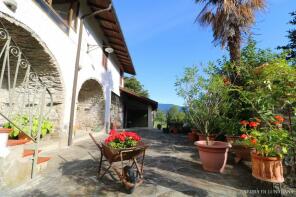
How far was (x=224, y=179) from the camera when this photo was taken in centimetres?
323

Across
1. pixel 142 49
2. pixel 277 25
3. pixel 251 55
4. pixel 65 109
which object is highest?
pixel 142 49

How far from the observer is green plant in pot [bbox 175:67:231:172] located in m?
3.62

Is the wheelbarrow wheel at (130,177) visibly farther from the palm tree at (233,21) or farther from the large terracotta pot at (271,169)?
the palm tree at (233,21)

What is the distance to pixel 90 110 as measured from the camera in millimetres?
9320

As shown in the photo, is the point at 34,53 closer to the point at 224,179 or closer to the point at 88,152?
the point at 88,152

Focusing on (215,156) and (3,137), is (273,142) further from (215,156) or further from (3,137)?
(3,137)

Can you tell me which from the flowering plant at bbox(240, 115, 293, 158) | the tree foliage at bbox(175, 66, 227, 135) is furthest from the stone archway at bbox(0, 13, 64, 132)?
the flowering plant at bbox(240, 115, 293, 158)

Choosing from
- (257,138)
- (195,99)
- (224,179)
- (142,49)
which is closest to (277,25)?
(195,99)

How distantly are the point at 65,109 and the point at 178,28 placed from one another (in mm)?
6309

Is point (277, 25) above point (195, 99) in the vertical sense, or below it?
above

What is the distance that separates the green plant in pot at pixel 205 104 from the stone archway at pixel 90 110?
5385 mm

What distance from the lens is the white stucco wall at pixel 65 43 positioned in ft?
12.6

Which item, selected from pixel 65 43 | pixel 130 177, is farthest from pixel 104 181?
pixel 65 43

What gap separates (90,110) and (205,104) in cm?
663
